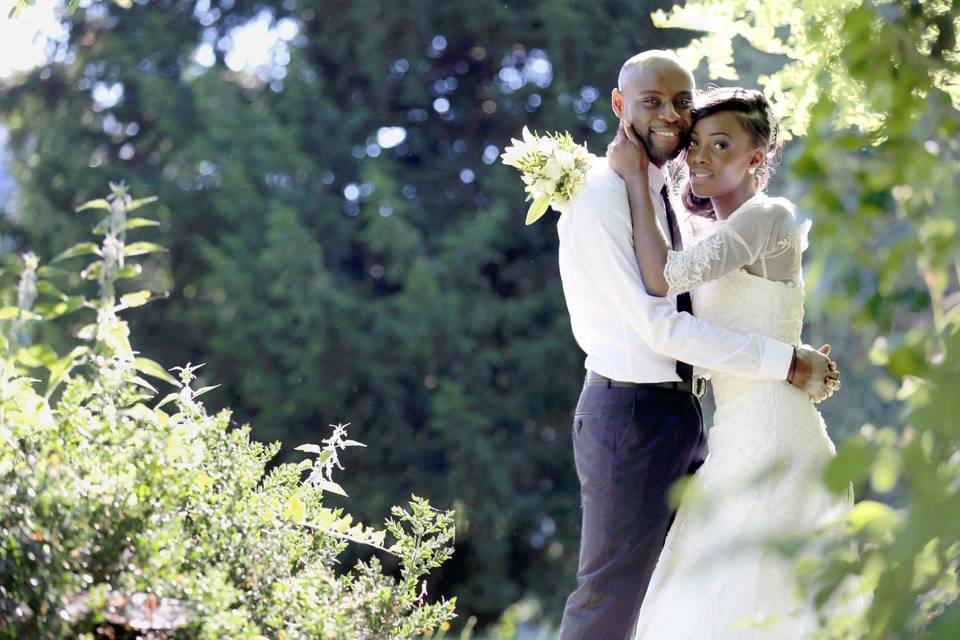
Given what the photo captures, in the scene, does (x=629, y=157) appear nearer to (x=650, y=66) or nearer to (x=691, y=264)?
(x=650, y=66)

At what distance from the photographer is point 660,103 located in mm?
2941

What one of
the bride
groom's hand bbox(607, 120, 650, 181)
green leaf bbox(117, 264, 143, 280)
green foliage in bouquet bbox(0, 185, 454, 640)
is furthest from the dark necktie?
green leaf bbox(117, 264, 143, 280)

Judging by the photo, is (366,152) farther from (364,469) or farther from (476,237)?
(364,469)

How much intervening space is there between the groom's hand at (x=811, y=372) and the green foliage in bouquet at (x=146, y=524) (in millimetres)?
953

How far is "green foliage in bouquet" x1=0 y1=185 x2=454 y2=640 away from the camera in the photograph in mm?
1966

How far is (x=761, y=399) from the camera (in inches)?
117

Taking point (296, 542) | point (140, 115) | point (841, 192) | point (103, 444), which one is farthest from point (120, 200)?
point (140, 115)

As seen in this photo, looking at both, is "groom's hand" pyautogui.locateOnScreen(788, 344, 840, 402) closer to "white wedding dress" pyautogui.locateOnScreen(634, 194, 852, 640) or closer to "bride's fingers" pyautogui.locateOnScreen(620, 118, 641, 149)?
"white wedding dress" pyautogui.locateOnScreen(634, 194, 852, 640)

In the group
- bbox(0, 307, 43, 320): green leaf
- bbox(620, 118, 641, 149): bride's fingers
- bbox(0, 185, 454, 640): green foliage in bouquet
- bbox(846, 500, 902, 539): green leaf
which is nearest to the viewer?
bbox(846, 500, 902, 539): green leaf

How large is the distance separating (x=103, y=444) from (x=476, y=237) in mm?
9630

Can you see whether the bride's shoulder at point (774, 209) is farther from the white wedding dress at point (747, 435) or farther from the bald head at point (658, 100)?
the bald head at point (658, 100)

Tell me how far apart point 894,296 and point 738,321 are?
75.7 inches

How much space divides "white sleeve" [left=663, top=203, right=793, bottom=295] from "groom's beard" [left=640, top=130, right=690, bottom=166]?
22cm

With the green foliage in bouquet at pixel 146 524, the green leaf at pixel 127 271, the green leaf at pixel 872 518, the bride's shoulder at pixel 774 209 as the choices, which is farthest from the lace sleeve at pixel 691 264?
the green leaf at pixel 872 518
